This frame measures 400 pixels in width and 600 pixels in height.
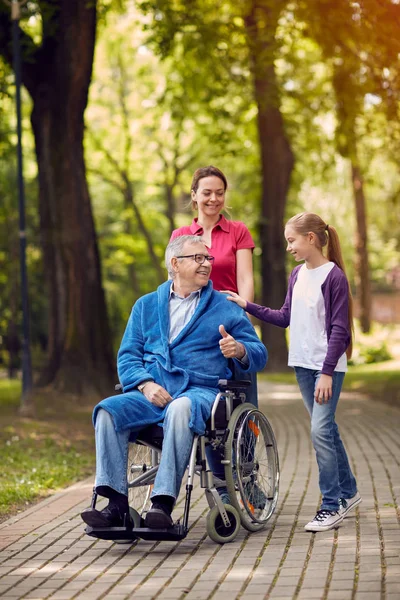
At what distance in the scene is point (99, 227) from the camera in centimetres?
3428

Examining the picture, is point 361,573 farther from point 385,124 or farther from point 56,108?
point 385,124

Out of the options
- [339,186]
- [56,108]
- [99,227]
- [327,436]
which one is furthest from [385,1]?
[339,186]

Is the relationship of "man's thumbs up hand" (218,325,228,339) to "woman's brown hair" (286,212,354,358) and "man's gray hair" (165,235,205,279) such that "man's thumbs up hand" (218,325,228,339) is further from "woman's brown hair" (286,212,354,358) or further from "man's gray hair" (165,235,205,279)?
"woman's brown hair" (286,212,354,358)

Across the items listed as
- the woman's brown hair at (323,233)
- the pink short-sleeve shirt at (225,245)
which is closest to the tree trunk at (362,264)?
the pink short-sleeve shirt at (225,245)

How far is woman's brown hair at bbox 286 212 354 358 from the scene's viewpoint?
5.94 m

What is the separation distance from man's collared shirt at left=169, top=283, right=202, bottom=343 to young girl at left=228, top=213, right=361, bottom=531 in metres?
0.22

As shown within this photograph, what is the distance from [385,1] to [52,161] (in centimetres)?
452

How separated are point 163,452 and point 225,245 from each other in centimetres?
150

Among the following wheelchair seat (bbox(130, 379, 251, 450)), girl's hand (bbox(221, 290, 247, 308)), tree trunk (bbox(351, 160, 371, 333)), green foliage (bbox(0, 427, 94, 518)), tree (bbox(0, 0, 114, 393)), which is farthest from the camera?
tree trunk (bbox(351, 160, 371, 333))

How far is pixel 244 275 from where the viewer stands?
6.30 meters

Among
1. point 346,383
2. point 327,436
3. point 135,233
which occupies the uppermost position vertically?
point 135,233

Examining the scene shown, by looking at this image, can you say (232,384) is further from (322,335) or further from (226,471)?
(322,335)

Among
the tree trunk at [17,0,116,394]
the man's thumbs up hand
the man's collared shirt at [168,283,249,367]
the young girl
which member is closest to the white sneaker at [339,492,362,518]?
the young girl

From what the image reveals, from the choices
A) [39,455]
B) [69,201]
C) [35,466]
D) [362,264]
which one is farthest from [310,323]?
[362,264]
